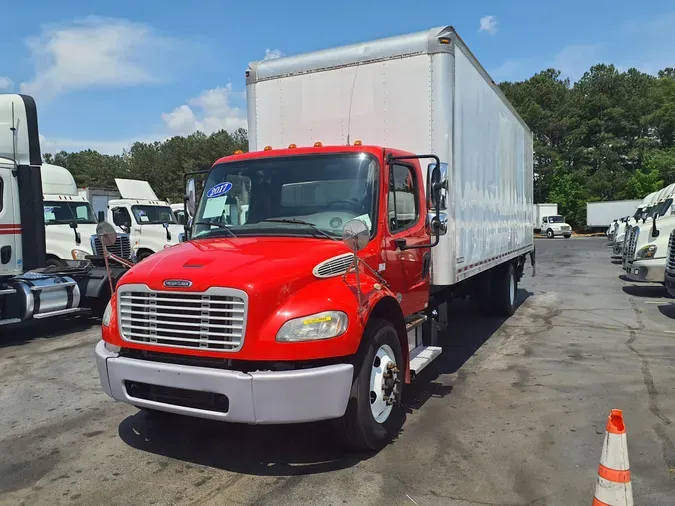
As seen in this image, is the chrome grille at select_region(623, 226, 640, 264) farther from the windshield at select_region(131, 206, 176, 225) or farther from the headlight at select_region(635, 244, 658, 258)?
the windshield at select_region(131, 206, 176, 225)

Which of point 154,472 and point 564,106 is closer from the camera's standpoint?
point 154,472

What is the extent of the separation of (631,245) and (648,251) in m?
1.60

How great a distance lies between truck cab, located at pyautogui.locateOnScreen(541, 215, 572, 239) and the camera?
4612cm

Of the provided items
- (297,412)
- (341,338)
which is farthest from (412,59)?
(297,412)

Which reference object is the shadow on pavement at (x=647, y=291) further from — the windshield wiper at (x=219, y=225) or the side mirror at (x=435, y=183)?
the windshield wiper at (x=219, y=225)

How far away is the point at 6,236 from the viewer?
8.34 m

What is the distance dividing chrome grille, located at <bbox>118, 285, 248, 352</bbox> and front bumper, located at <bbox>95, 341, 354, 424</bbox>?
0.57 ft

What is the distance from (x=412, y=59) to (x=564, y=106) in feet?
186

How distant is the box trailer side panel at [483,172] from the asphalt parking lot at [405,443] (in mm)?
1475

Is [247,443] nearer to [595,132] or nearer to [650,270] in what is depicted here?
[650,270]

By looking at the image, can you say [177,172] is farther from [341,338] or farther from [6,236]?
[341,338]

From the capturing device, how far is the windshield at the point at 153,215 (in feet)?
50.5

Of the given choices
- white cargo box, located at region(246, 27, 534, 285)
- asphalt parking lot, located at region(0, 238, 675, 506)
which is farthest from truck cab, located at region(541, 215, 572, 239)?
white cargo box, located at region(246, 27, 534, 285)

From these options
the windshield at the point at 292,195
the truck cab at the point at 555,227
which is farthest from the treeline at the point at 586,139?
the windshield at the point at 292,195
